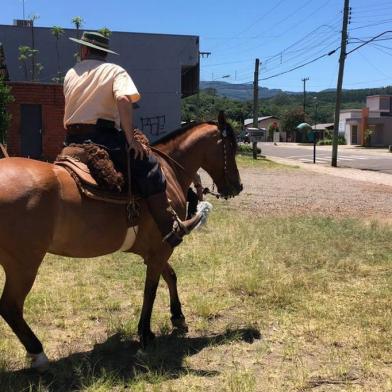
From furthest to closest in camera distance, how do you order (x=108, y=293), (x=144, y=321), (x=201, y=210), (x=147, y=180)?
(x=108, y=293)
(x=201, y=210)
(x=144, y=321)
(x=147, y=180)

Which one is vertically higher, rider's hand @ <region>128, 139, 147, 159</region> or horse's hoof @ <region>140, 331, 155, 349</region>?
rider's hand @ <region>128, 139, 147, 159</region>

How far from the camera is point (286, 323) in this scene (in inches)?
198

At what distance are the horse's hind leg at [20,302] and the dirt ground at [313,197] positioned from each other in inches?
316

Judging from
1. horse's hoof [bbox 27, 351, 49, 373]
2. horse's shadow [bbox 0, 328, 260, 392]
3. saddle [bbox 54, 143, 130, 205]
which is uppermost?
saddle [bbox 54, 143, 130, 205]

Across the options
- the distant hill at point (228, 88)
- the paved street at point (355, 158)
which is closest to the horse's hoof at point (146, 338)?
the paved street at point (355, 158)

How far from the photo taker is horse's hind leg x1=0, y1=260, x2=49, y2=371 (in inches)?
143

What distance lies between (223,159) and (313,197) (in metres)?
10.4

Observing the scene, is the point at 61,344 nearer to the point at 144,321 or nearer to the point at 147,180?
the point at 144,321

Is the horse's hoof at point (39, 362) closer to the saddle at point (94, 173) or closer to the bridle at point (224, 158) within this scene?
the saddle at point (94, 173)

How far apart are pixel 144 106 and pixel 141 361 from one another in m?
23.1

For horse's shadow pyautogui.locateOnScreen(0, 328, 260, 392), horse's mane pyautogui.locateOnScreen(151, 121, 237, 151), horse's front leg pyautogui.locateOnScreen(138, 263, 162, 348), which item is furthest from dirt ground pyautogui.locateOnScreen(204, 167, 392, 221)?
horse's front leg pyautogui.locateOnScreen(138, 263, 162, 348)

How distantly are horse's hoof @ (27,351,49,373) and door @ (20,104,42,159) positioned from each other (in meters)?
15.3

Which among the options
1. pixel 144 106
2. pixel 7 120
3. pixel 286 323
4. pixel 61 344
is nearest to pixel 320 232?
pixel 286 323

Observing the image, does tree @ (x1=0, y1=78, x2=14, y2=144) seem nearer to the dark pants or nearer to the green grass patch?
the green grass patch
